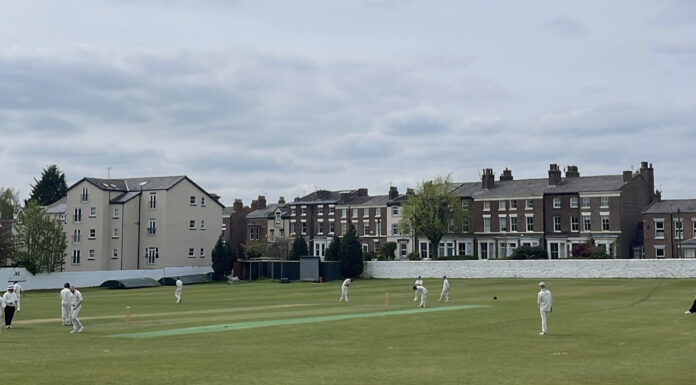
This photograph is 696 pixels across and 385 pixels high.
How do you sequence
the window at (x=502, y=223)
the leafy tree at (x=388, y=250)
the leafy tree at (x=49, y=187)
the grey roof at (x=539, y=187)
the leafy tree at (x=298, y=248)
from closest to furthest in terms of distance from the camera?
the grey roof at (x=539, y=187)
the leafy tree at (x=298, y=248)
the window at (x=502, y=223)
the leafy tree at (x=388, y=250)
the leafy tree at (x=49, y=187)

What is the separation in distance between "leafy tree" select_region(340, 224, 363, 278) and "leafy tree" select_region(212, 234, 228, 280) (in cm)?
1507

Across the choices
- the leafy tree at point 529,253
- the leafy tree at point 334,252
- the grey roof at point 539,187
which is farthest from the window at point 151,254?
the leafy tree at point 529,253

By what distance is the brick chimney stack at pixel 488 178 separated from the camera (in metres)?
119

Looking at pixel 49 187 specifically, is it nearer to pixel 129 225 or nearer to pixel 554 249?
pixel 129 225

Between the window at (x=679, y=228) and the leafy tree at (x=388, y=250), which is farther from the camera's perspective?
the leafy tree at (x=388, y=250)

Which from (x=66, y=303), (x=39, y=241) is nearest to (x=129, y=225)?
(x=39, y=241)

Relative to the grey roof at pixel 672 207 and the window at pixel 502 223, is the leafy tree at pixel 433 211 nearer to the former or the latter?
the window at pixel 502 223

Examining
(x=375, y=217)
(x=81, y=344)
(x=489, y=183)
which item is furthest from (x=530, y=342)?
(x=375, y=217)

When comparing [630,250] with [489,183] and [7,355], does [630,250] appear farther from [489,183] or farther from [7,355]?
[7,355]

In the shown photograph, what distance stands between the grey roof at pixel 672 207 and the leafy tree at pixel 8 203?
343ft

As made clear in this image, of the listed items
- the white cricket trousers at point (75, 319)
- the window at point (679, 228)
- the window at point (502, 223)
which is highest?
the window at point (502, 223)

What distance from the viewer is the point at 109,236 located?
Result: 10925 cm

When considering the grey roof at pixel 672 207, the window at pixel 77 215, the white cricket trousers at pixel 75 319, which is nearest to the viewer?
the white cricket trousers at pixel 75 319

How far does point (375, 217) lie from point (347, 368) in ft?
345
